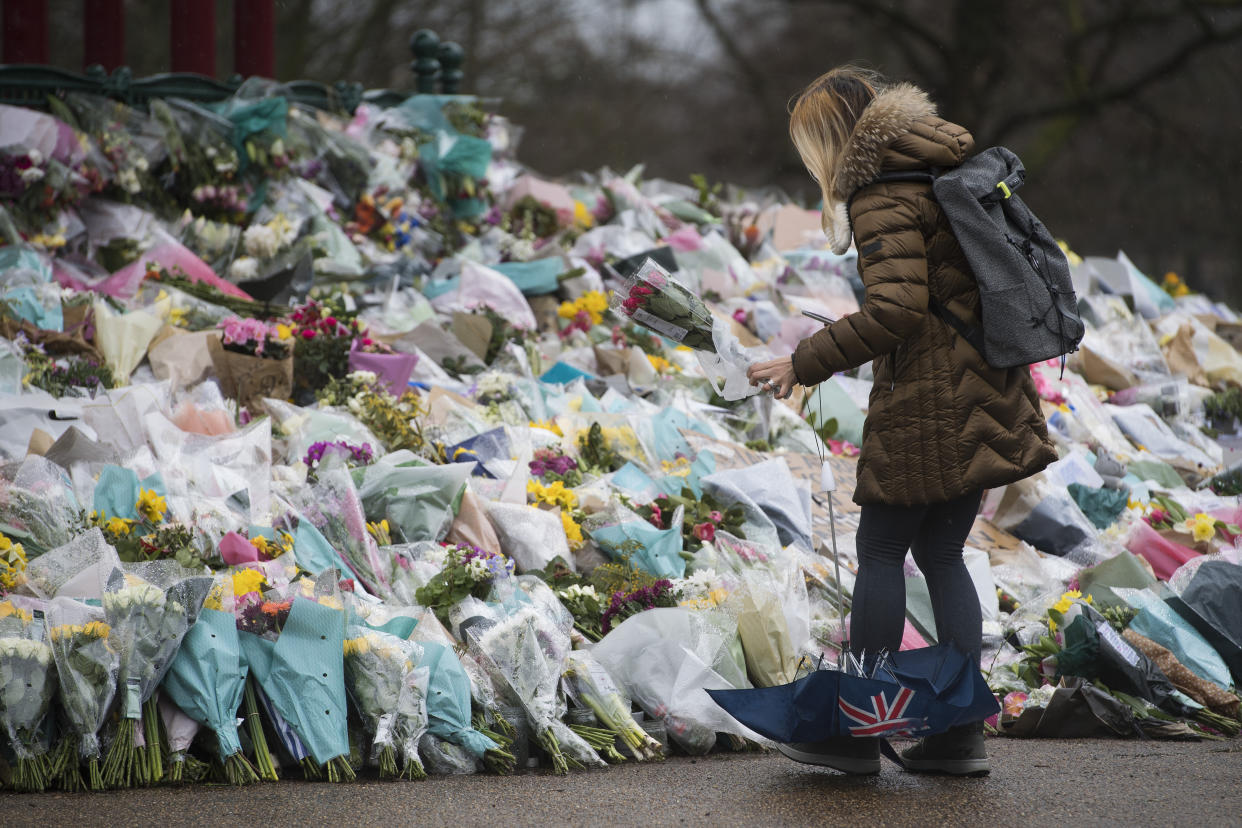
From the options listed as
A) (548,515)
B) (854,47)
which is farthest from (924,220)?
(854,47)

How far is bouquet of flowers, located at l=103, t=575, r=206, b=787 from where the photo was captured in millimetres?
2344

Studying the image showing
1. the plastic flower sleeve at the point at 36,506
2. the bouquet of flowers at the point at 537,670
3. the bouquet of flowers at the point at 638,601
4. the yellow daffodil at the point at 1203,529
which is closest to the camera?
the bouquet of flowers at the point at 537,670

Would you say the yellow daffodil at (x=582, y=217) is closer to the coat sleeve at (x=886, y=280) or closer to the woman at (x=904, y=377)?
the woman at (x=904, y=377)

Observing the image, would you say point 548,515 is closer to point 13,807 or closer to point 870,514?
point 870,514

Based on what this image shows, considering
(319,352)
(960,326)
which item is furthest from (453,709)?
(319,352)

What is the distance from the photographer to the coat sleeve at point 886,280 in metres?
2.22

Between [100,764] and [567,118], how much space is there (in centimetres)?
1252

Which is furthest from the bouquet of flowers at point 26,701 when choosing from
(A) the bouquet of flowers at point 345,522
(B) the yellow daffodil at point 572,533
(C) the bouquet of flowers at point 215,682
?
(B) the yellow daffodil at point 572,533

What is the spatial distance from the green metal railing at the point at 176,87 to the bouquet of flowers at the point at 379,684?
418cm

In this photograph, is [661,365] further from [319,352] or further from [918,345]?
[918,345]

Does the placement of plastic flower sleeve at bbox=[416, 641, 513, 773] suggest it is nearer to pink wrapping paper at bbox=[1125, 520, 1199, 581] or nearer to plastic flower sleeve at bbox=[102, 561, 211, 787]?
plastic flower sleeve at bbox=[102, 561, 211, 787]

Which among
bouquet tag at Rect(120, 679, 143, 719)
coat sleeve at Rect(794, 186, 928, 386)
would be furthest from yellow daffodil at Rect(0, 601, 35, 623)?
coat sleeve at Rect(794, 186, 928, 386)

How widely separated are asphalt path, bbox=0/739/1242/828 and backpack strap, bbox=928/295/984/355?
2.83 ft

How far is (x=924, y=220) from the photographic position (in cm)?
227
